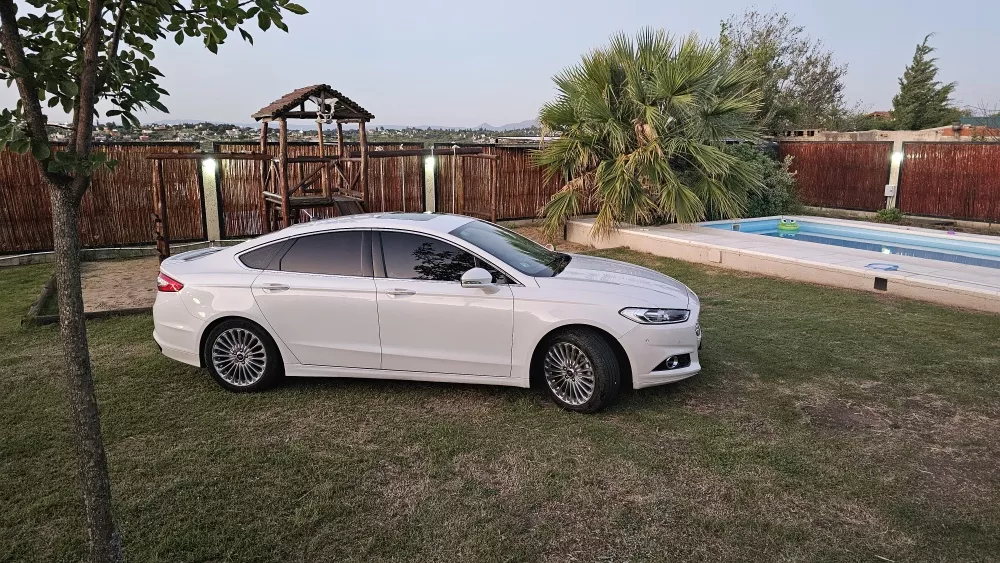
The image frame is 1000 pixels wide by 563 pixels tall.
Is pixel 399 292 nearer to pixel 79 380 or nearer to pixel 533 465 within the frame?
pixel 533 465

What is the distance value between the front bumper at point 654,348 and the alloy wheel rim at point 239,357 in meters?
2.85

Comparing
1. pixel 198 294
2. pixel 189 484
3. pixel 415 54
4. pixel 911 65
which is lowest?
pixel 189 484

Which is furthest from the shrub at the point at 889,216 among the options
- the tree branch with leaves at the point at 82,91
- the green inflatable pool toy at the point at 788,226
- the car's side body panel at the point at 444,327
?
the tree branch with leaves at the point at 82,91

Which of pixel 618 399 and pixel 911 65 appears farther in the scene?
pixel 911 65

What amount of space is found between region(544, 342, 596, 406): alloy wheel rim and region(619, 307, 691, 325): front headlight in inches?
17.1

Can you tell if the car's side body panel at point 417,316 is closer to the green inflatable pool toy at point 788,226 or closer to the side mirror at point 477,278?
the side mirror at point 477,278

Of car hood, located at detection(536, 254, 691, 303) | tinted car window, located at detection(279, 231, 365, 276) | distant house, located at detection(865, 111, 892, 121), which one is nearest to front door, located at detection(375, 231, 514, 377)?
tinted car window, located at detection(279, 231, 365, 276)

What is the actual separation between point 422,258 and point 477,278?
0.56 m

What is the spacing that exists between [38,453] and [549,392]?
347 centimetres

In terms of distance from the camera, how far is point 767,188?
15.7 meters

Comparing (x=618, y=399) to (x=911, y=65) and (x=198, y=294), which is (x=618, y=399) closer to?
(x=198, y=294)

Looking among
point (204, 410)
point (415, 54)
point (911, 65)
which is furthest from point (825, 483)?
point (911, 65)

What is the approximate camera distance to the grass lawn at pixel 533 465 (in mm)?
Answer: 3324

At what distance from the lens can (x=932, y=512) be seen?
355 cm
